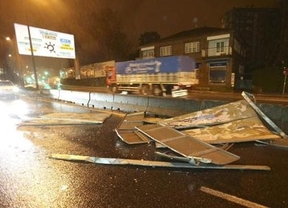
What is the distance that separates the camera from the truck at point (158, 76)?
20.3 metres

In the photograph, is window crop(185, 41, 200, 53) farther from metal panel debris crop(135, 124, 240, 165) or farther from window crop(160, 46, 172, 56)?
metal panel debris crop(135, 124, 240, 165)

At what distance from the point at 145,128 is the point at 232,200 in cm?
438

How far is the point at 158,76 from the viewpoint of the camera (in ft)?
72.1

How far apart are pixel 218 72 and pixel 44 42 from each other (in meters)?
25.3

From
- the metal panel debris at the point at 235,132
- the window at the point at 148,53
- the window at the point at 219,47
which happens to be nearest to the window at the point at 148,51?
the window at the point at 148,53

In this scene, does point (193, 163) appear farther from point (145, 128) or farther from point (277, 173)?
point (145, 128)

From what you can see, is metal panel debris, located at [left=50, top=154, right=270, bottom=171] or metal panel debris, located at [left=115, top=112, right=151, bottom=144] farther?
metal panel debris, located at [left=115, top=112, right=151, bottom=144]

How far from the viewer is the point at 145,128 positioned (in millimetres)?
7828

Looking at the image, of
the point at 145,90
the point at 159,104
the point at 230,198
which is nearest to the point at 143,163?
the point at 230,198

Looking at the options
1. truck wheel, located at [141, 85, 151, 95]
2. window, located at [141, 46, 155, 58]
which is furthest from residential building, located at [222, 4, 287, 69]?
Answer: truck wheel, located at [141, 85, 151, 95]

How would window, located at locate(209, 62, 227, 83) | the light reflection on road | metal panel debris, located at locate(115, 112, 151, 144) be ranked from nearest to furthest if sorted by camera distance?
the light reflection on road
metal panel debris, located at locate(115, 112, 151, 144)
window, located at locate(209, 62, 227, 83)

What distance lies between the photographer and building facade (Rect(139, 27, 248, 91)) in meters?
34.1

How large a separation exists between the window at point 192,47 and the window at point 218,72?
3.64 m

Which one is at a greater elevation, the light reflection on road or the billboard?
the billboard
